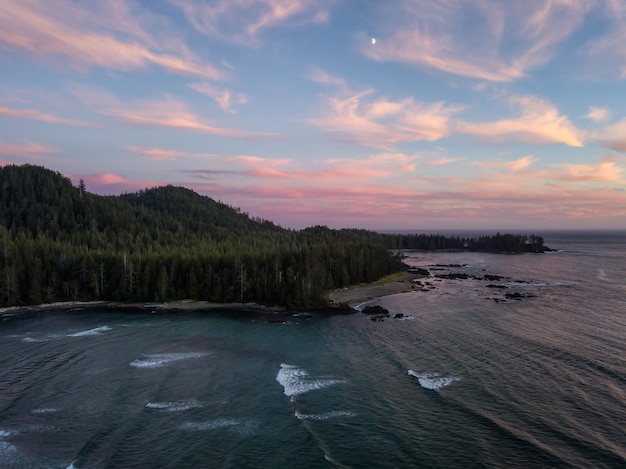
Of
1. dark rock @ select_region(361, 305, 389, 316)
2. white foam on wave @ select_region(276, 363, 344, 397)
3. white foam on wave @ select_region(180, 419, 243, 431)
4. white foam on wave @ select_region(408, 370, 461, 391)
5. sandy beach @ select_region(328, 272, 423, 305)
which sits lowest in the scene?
white foam on wave @ select_region(180, 419, 243, 431)

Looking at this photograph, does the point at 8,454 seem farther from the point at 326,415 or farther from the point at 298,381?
the point at 298,381

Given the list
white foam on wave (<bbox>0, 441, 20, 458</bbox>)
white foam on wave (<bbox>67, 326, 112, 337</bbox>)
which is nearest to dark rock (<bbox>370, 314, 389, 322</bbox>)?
white foam on wave (<bbox>67, 326, 112, 337</bbox>)

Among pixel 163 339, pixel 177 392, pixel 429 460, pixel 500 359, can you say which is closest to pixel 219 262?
pixel 163 339

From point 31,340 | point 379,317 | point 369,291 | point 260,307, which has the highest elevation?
point 369,291

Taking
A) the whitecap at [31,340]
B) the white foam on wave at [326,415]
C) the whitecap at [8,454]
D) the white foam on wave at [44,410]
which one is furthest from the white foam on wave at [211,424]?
the whitecap at [31,340]

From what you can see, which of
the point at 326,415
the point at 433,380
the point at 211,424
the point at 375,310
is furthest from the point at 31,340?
the point at 375,310

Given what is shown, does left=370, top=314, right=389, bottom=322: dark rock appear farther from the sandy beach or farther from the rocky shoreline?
the sandy beach
